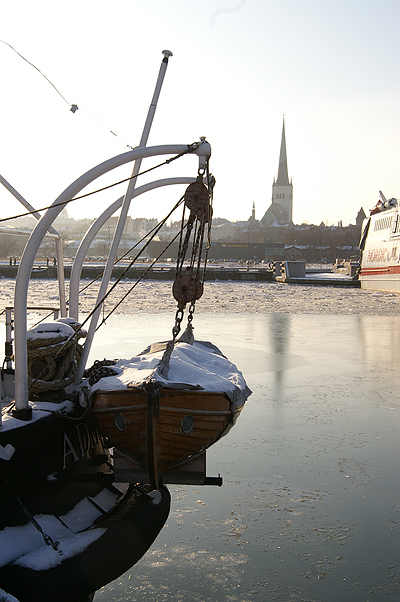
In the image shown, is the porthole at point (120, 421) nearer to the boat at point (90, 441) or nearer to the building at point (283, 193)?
the boat at point (90, 441)

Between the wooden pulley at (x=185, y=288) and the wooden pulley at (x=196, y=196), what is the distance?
2.23 ft

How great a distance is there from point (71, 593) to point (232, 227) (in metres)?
165

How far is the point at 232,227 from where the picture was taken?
16688cm

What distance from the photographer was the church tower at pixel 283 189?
619ft

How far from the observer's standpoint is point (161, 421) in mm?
4742

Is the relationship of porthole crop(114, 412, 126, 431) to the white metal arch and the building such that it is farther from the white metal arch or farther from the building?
the building

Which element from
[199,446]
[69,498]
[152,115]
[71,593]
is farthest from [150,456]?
[152,115]

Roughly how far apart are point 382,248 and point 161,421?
3458 cm

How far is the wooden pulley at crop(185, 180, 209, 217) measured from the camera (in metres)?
5.65

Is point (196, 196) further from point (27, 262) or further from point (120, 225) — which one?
point (27, 262)

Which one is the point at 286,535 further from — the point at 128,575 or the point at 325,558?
the point at 128,575

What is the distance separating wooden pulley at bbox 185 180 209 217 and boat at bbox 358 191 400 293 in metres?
30.7

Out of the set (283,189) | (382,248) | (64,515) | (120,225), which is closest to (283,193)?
(283,189)

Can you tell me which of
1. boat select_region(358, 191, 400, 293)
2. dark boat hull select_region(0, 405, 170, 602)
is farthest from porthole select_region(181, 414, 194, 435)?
boat select_region(358, 191, 400, 293)
